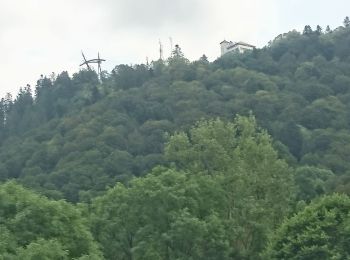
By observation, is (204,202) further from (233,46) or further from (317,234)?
(233,46)

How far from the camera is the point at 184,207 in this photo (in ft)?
121

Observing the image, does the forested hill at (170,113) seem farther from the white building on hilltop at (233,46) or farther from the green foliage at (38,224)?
the green foliage at (38,224)

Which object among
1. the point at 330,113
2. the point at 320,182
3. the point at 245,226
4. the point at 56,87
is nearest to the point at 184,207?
the point at 245,226

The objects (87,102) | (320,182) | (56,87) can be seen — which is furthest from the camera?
(56,87)

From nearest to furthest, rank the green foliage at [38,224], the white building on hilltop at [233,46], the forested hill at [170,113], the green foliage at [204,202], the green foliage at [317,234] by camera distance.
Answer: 1. the green foliage at [38,224]
2. the green foliage at [317,234]
3. the green foliage at [204,202]
4. the forested hill at [170,113]
5. the white building on hilltop at [233,46]

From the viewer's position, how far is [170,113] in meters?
100

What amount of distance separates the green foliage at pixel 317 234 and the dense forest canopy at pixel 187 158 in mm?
60

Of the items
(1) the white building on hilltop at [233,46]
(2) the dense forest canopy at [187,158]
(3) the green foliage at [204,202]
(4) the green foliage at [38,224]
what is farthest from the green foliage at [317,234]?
(1) the white building on hilltop at [233,46]

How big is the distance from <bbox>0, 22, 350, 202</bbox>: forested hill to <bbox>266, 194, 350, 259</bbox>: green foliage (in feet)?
92.9

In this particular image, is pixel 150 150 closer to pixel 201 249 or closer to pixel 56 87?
pixel 56 87

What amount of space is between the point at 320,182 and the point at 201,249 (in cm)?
3119

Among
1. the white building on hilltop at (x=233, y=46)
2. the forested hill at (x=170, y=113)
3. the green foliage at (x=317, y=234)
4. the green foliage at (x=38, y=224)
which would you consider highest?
the white building on hilltop at (x=233, y=46)

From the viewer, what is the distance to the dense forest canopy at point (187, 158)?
31.0 meters

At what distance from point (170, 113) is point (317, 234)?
69987 millimetres
